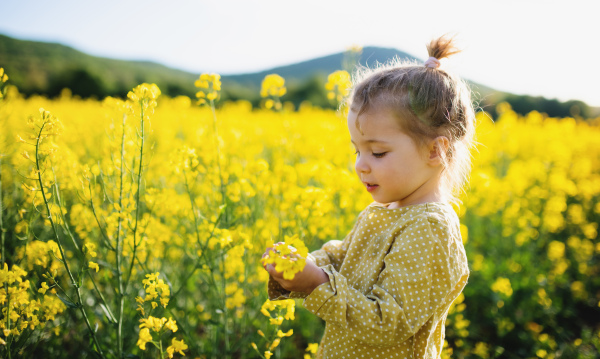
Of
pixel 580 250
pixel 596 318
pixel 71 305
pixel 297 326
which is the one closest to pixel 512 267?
pixel 596 318

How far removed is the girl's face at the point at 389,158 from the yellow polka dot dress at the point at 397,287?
0.09 meters

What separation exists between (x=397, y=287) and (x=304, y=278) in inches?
10.5

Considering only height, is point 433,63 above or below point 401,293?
above

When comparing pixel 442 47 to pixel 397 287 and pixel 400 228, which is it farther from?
pixel 397 287

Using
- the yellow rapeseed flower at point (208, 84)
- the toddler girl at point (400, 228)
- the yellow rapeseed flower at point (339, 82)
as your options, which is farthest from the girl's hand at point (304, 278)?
the yellow rapeseed flower at point (339, 82)

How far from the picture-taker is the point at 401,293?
45.1 inches

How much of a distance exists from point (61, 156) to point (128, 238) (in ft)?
1.59

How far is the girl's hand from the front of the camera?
47.1 inches

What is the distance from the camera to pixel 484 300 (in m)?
3.15

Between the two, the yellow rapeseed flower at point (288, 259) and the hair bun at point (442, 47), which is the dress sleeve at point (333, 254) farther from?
the hair bun at point (442, 47)

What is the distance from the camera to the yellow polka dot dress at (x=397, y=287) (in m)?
1.16

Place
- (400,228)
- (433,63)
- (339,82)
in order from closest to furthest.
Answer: (400,228) → (433,63) → (339,82)

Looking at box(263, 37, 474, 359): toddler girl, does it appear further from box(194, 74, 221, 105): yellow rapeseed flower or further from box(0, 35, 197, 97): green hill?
box(0, 35, 197, 97): green hill

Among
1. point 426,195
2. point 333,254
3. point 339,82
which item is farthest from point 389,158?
point 339,82
